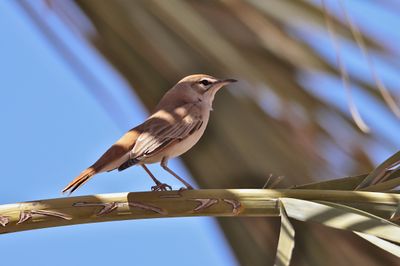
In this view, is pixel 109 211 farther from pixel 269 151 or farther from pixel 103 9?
pixel 103 9

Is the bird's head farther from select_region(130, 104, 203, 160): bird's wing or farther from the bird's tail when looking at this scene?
the bird's tail

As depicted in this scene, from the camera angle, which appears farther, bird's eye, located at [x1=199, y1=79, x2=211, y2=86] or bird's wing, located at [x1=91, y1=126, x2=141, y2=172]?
bird's eye, located at [x1=199, y1=79, x2=211, y2=86]

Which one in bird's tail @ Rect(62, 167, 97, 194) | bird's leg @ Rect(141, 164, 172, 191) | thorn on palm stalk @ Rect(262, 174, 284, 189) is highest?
bird's tail @ Rect(62, 167, 97, 194)

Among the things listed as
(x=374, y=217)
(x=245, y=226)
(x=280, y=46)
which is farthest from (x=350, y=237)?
(x=280, y=46)

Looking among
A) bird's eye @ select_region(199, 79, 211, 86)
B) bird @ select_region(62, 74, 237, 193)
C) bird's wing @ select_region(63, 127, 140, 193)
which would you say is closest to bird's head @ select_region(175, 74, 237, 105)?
bird's eye @ select_region(199, 79, 211, 86)

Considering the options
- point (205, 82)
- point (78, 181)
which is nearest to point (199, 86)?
point (205, 82)

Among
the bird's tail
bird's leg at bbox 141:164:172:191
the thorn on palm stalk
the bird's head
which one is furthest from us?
the bird's head

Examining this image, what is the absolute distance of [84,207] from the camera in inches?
67.2

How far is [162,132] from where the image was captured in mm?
2771

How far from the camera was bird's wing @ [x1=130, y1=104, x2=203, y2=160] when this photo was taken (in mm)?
2715

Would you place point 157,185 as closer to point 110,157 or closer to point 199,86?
point 110,157

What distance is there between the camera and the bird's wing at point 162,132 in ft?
8.91

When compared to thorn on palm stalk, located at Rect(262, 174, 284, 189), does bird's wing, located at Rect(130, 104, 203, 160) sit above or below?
above

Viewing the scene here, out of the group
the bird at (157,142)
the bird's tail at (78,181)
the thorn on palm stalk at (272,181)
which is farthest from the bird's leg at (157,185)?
the thorn on palm stalk at (272,181)
